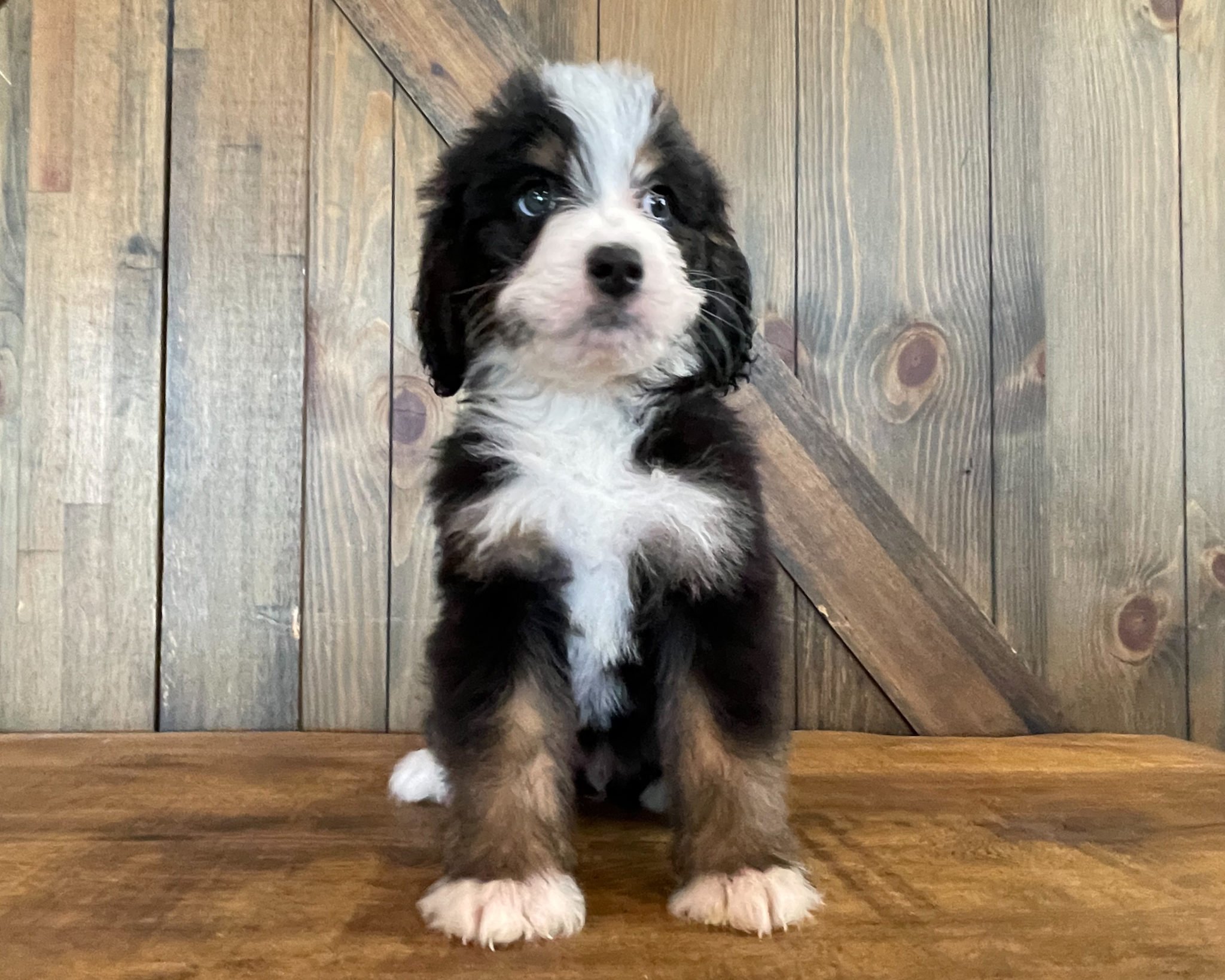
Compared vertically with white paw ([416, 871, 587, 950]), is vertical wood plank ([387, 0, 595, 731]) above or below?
above

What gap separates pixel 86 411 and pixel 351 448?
892 millimetres

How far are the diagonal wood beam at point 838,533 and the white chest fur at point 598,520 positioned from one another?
1.33 m

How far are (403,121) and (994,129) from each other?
1962mm

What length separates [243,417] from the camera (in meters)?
2.94

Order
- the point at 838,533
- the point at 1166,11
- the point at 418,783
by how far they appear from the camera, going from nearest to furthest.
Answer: the point at 418,783 → the point at 838,533 → the point at 1166,11

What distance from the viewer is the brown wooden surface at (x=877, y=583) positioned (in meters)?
2.91

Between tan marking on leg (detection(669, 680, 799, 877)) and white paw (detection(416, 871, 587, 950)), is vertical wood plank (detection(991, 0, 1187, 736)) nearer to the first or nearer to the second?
tan marking on leg (detection(669, 680, 799, 877))

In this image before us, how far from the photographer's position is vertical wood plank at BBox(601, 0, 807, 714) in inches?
116

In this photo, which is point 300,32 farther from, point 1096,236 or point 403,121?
point 1096,236

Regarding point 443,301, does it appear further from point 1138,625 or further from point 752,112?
point 1138,625

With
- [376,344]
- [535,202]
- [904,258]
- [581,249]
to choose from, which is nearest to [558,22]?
[376,344]

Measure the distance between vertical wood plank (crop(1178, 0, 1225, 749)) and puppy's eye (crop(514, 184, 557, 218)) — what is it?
96.6 inches

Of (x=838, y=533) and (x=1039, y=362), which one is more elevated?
(x=1039, y=362)

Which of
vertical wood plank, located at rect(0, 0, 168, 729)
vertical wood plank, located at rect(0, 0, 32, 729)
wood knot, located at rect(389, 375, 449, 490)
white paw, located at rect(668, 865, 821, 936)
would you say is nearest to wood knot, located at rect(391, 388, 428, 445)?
wood knot, located at rect(389, 375, 449, 490)
